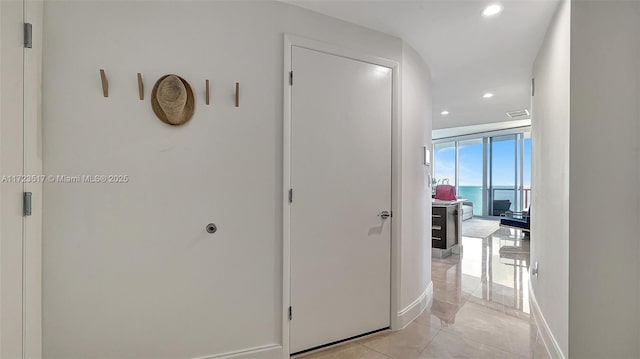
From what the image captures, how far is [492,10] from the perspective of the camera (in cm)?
200

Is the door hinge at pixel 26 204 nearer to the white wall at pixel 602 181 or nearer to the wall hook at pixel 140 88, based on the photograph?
the wall hook at pixel 140 88

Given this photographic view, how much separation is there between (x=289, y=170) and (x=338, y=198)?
1.47 feet

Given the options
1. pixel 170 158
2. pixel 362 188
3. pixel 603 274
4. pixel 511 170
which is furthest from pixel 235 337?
pixel 511 170

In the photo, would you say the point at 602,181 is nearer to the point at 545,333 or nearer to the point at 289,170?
the point at 545,333

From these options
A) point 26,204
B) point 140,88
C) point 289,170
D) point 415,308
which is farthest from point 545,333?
point 26,204

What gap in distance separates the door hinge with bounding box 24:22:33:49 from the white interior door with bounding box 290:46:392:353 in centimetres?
135

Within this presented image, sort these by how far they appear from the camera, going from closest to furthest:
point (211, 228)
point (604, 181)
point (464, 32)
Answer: point (604, 181), point (211, 228), point (464, 32)

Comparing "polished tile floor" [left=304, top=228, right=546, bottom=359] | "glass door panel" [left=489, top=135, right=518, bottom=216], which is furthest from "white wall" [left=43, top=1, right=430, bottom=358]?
"glass door panel" [left=489, top=135, right=518, bottom=216]

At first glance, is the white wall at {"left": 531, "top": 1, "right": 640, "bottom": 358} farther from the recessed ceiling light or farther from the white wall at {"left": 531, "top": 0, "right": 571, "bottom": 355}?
the recessed ceiling light

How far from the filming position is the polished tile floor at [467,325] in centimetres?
204

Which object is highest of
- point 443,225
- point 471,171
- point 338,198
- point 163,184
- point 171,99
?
point 171,99

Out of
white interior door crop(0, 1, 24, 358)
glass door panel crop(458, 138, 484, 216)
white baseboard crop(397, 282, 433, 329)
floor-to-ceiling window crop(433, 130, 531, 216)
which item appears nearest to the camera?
white interior door crop(0, 1, 24, 358)

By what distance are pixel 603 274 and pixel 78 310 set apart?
2859 millimetres

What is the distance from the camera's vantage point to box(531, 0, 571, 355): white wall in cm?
168
